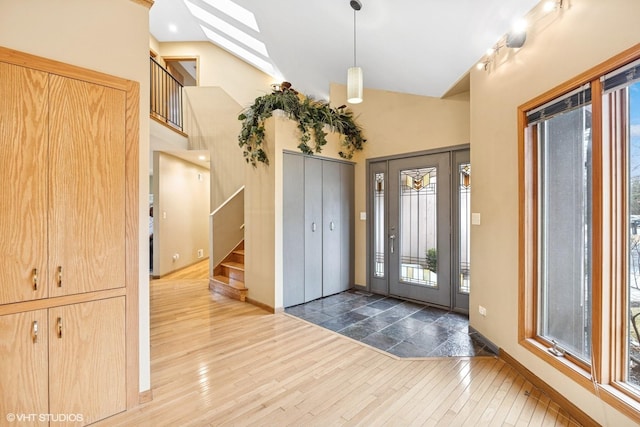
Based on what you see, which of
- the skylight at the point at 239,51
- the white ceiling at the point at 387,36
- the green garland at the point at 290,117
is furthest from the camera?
the skylight at the point at 239,51

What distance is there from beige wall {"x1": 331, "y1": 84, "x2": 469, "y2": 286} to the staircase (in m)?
1.90

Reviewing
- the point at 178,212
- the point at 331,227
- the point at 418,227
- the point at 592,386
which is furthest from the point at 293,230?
the point at 178,212

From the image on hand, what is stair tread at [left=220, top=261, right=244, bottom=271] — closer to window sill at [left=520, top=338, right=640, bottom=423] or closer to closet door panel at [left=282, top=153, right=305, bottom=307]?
closet door panel at [left=282, top=153, right=305, bottom=307]

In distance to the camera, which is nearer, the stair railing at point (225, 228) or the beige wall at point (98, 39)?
the beige wall at point (98, 39)

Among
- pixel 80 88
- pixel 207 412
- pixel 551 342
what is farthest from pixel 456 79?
pixel 207 412

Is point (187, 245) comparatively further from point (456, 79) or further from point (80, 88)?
point (456, 79)

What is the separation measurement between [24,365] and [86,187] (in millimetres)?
1047

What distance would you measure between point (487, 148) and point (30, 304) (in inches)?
144

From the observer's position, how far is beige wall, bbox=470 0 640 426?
1752 millimetres

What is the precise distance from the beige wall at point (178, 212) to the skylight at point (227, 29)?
265cm

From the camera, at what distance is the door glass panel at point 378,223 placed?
4.78 metres

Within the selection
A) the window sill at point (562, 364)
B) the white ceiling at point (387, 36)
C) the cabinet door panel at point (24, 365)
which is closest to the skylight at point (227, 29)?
the white ceiling at point (387, 36)

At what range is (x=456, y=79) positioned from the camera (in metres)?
3.48

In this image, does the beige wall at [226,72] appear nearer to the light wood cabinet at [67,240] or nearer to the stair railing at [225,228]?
the stair railing at [225,228]
